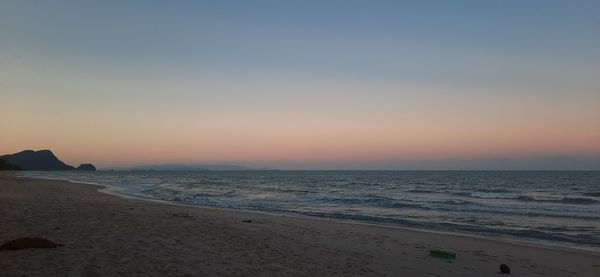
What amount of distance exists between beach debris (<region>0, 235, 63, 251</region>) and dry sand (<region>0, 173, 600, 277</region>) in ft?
0.74

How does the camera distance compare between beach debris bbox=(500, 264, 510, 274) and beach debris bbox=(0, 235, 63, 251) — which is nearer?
beach debris bbox=(0, 235, 63, 251)

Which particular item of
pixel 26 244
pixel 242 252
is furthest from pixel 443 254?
pixel 26 244

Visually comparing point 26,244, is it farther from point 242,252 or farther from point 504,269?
point 504,269

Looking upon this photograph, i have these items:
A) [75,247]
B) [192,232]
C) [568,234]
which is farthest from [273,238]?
[568,234]

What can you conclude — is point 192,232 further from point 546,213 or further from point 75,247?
point 546,213

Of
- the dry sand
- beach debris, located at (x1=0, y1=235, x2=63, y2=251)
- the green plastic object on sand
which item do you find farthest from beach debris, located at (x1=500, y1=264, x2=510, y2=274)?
beach debris, located at (x1=0, y1=235, x2=63, y2=251)

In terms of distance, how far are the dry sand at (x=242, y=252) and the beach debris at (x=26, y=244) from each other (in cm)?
22

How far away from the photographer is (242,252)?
1097 cm

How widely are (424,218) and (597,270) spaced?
12.4 m

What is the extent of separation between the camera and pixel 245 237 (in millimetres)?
13695

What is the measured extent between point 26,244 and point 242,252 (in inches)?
175

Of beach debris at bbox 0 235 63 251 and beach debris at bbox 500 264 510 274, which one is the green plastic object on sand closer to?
beach debris at bbox 500 264 510 274

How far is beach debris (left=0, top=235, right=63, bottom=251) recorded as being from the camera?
9.14 meters

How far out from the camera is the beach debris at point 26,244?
9143mm
